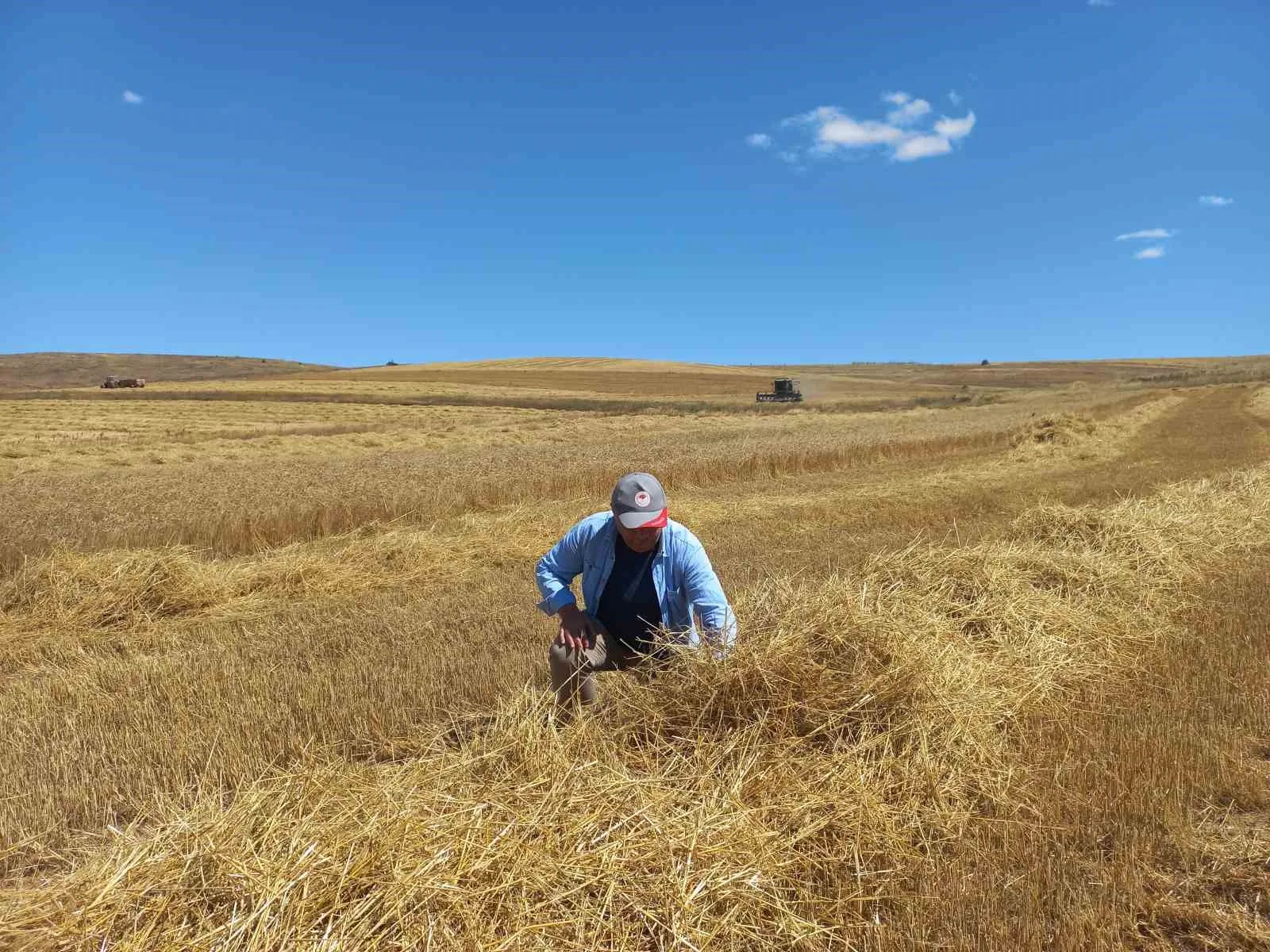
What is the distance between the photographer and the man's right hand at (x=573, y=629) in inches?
155

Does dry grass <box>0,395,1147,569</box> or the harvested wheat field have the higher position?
dry grass <box>0,395,1147,569</box>

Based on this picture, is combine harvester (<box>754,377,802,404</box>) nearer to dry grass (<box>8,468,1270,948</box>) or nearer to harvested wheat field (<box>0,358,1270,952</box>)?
harvested wheat field (<box>0,358,1270,952</box>)

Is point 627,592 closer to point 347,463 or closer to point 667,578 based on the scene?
point 667,578

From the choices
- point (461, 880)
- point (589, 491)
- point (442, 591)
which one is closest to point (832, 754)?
point (461, 880)

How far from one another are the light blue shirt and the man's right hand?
0.06 m

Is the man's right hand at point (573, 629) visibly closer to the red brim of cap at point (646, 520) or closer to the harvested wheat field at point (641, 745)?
the harvested wheat field at point (641, 745)

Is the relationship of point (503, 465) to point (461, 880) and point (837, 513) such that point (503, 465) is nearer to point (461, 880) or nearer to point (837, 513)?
point (837, 513)

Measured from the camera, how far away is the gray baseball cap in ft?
12.1

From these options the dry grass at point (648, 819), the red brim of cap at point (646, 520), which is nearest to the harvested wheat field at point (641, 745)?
the dry grass at point (648, 819)

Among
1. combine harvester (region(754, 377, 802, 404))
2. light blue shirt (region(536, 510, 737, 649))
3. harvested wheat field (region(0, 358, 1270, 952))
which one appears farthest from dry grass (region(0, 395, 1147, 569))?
combine harvester (region(754, 377, 802, 404))

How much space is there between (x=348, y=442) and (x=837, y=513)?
15979 mm

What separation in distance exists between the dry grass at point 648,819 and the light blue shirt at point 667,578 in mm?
206

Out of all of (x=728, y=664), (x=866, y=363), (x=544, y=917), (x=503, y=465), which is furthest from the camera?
(x=866, y=363)

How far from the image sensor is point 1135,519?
26.1 feet
